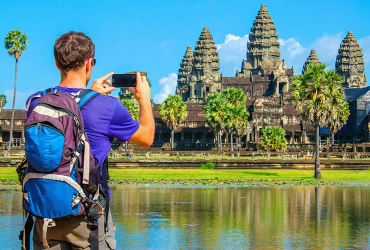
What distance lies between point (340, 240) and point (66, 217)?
10.3 m

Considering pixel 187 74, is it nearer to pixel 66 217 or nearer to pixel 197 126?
pixel 197 126

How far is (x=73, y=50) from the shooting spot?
6.53 meters

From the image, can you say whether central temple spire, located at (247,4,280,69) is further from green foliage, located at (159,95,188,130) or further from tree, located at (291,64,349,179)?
tree, located at (291,64,349,179)

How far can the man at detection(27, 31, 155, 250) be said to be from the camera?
6395mm

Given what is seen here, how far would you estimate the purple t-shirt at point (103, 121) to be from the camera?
644cm

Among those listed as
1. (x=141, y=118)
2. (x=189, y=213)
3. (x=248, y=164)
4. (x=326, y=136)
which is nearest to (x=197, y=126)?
(x=326, y=136)

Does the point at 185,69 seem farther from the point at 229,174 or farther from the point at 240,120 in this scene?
the point at 229,174

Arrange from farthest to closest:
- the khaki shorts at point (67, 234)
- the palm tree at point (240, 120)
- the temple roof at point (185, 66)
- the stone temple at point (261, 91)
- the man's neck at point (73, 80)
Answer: the temple roof at point (185, 66) < the stone temple at point (261, 91) < the palm tree at point (240, 120) < the man's neck at point (73, 80) < the khaki shorts at point (67, 234)

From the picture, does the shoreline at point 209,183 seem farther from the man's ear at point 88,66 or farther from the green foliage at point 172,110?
the green foliage at point 172,110

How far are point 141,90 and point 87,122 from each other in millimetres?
746

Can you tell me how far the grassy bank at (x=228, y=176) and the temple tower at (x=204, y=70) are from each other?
94.7 metres

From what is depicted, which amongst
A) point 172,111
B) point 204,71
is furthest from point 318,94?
point 204,71

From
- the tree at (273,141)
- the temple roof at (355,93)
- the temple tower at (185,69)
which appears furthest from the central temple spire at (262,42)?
the tree at (273,141)

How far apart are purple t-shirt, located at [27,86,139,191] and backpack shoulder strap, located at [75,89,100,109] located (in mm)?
28
